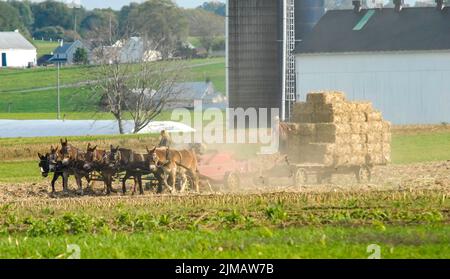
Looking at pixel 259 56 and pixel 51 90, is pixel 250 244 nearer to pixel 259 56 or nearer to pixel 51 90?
pixel 259 56

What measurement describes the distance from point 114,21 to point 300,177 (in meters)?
73.5

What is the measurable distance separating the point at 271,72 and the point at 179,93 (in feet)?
22.1

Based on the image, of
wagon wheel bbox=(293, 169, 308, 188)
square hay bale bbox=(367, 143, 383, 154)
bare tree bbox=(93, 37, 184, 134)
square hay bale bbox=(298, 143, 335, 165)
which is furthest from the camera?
bare tree bbox=(93, 37, 184, 134)

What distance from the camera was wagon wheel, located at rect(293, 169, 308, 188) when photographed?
32.2 meters

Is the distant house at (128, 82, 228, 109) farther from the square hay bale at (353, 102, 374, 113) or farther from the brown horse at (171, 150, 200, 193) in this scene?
the brown horse at (171, 150, 200, 193)

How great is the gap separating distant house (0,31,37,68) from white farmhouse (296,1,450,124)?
7032 cm

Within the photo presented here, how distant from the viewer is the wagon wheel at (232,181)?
31531mm

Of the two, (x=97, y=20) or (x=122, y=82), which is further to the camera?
(x=97, y=20)

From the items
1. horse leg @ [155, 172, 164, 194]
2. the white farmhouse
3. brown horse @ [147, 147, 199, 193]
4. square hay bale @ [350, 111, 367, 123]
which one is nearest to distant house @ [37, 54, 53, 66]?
the white farmhouse

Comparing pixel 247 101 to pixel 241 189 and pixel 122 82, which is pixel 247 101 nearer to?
pixel 122 82

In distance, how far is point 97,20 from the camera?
5007 inches

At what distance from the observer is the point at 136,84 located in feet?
217

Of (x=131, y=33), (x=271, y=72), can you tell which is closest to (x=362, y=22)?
(x=271, y=72)

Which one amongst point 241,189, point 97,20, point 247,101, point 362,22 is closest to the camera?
point 241,189
